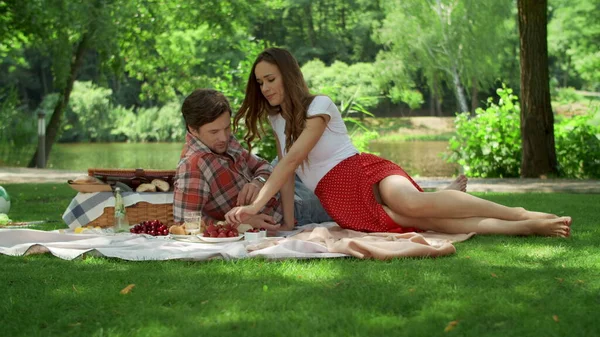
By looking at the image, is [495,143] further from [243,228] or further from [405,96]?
[405,96]

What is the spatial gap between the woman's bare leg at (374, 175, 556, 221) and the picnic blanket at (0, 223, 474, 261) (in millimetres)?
137

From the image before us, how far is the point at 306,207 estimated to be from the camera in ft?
16.6

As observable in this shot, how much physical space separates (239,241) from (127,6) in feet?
33.3

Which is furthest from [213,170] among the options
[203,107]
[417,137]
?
[417,137]

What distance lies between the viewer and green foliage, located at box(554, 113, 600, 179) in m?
9.49

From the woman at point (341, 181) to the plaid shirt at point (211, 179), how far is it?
28 cm

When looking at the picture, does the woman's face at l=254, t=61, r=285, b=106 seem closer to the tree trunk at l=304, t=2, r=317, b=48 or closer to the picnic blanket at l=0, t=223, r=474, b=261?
the picnic blanket at l=0, t=223, r=474, b=261

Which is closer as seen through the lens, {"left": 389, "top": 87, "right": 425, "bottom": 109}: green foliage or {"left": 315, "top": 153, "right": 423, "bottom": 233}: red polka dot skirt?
{"left": 315, "top": 153, "right": 423, "bottom": 233}: red polka dot skirt

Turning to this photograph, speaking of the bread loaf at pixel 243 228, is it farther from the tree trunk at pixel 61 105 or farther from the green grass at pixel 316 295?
the tree trunk at pixel 61 105

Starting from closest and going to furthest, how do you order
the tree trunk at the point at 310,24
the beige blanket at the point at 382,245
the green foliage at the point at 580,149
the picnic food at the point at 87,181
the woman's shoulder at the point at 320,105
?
the beige blanket at the point at 382,245 < the woman's shoulder at the point at 320,105 < the picnic food at the point at 87,181 < the green foliage at the point at 580,149 < the tree trunk at the point at 310,24

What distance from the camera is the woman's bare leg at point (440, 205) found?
166 inches

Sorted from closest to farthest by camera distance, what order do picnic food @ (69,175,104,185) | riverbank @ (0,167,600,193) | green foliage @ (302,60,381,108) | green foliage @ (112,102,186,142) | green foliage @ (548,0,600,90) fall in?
picnic food @ (69,175,104,185), riverbank @ (0,167,600,193), green foliage @ (548,0,600,90), green foliage @ (112,102,186,142), green foliage @ (302,60,381,108)

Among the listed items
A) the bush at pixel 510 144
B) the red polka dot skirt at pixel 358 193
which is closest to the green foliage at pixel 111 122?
the bush at pixel 510 144

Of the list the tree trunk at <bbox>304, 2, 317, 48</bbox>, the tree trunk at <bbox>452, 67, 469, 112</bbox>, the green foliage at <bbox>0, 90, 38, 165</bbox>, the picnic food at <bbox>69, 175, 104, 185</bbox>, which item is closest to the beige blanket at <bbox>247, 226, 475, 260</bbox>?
the picnic food at <bbox>69, 175, 104, 185</bbox>
